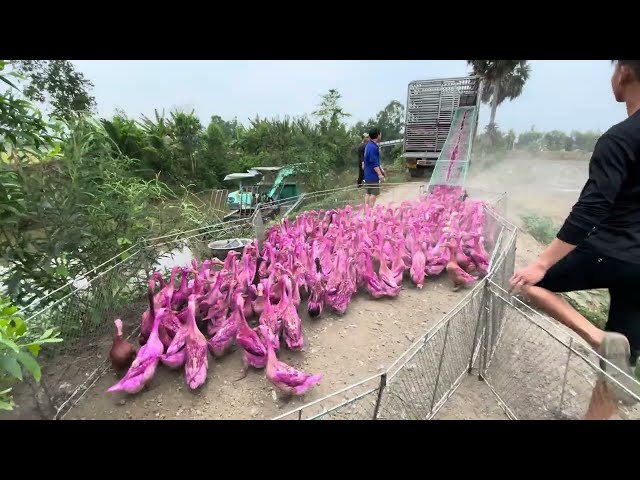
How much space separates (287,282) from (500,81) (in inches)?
850

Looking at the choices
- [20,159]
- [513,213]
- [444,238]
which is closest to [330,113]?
[513,213]

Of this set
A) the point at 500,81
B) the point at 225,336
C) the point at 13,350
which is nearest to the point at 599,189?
the point at 225,336

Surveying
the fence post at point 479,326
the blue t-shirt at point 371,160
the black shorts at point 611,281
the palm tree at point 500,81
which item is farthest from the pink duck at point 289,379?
the palm tree at point 500,81

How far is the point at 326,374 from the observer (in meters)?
2.34

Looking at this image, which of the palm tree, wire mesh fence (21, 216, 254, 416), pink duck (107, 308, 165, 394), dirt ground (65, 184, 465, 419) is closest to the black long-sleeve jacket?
dirt ground (65, 184, 465, 419)

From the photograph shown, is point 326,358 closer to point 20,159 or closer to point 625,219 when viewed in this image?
point 625,219

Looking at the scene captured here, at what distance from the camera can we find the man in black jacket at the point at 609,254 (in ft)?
4.68

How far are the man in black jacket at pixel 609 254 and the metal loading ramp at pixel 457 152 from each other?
4.87m

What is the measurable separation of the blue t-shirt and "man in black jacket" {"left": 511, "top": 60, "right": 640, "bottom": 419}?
4.61m

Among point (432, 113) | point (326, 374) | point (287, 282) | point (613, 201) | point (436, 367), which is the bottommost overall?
point (326, 374)

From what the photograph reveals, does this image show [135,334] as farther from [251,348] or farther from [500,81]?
[500,81]

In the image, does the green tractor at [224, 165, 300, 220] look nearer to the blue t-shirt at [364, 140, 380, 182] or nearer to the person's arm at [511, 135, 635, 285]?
the blue t-shirt at [364, 140, 380, 182]

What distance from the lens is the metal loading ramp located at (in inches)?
265

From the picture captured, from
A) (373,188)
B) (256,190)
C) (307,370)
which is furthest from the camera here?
(256,190)
